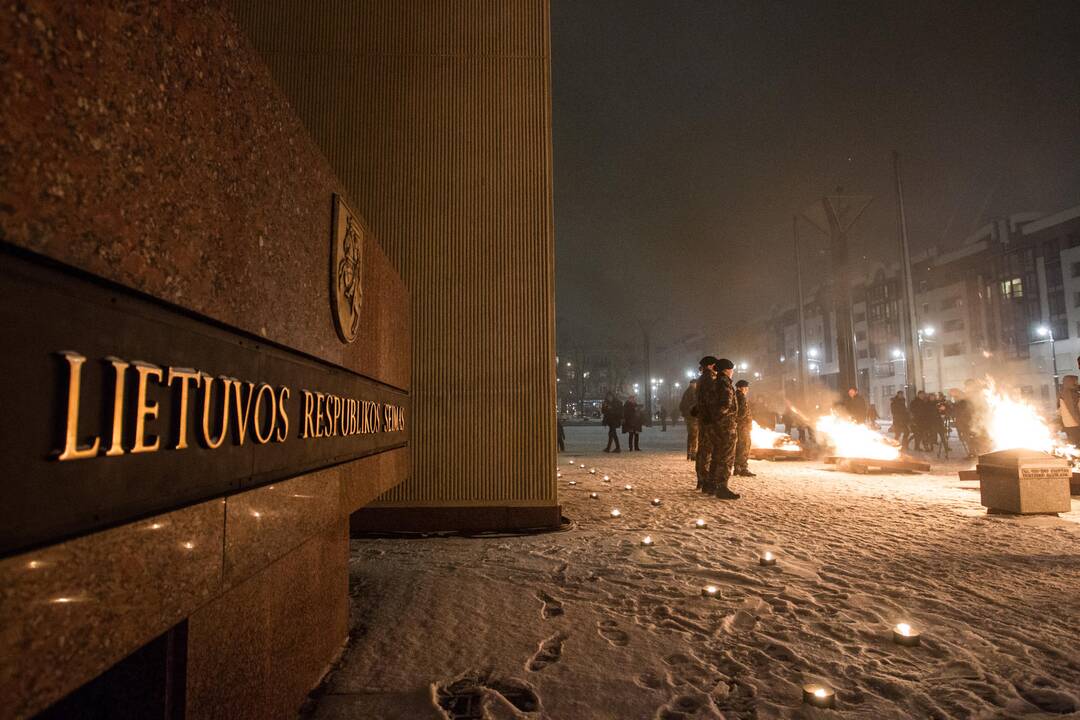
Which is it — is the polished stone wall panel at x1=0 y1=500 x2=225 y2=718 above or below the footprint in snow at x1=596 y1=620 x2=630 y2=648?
above

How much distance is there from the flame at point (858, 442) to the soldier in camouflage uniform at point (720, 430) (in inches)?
186

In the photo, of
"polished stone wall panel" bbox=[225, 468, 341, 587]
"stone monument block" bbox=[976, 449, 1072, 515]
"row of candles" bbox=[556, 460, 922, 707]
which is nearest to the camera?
"polished stone wall panel" bbox=[225, 468, 341, 587]

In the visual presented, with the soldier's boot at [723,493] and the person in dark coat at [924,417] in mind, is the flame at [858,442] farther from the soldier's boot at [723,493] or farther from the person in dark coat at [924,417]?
the soldier's boot at [723,493]

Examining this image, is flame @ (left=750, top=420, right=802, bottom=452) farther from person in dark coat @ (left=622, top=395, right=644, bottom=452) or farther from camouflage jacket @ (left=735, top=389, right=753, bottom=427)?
camouflage jacket @ (left=735, top=389, right=753, bottom=427)

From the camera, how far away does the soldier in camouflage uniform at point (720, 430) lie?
8.09 meters

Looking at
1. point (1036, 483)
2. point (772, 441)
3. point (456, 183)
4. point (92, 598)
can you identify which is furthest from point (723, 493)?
point (92, 598)

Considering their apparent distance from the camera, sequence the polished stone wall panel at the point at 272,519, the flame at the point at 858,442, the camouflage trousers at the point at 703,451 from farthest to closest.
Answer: the flame at the point at 858,442 → the camouflage trousers at the point at 703,451 → the polished stone wall panel at the point at 272,519

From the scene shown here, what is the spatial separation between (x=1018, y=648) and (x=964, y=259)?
62251mm

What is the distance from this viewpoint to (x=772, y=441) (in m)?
14.6

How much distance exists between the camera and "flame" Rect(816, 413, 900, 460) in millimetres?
11531

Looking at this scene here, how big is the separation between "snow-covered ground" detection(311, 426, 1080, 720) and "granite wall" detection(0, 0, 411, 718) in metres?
0.82

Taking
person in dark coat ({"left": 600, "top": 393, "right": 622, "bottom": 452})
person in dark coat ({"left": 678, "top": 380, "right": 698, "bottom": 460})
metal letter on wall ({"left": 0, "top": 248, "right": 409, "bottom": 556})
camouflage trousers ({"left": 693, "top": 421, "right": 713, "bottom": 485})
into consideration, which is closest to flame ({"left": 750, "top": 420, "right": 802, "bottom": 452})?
person in dark coat ({"left": 678, "top": 380, "right": 698, "bottom": 460})

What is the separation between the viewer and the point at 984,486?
21.9ft

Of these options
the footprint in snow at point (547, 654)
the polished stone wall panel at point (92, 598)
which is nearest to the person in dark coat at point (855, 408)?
the footprint in snow at point (547, 654)
